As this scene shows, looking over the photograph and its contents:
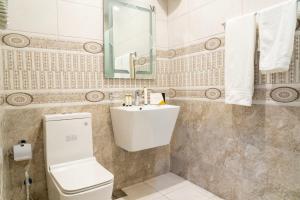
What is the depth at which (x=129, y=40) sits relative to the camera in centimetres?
201

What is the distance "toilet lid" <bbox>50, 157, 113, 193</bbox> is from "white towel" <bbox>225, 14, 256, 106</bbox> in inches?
44.0

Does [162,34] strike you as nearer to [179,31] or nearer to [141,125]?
[179,31]

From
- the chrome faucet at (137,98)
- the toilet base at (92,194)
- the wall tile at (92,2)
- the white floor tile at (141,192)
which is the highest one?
the wall tile at (92,2)

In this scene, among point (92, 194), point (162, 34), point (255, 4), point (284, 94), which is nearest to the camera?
point (92, 194)

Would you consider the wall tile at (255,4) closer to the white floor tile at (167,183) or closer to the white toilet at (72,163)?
the white toilet at (72,163)

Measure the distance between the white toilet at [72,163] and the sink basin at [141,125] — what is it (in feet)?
0.94

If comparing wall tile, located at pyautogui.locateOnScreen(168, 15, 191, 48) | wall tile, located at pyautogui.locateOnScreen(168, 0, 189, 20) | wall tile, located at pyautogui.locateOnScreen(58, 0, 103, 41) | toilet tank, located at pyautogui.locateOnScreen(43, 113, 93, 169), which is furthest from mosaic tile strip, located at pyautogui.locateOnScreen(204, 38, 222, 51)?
toilet tank, located at pyautogui.locateOnScreen(43, 113, 93, 169)

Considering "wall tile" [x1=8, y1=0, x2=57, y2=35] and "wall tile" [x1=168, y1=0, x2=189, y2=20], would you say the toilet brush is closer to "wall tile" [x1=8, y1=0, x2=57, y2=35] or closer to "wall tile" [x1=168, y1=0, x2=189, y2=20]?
"wall tile" [x1=8, y1=0, x2=57, y2=35]

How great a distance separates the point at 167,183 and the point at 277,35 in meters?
1.71

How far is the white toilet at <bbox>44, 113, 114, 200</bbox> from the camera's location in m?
1.21

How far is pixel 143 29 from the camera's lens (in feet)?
6.94

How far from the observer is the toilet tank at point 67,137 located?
149cm

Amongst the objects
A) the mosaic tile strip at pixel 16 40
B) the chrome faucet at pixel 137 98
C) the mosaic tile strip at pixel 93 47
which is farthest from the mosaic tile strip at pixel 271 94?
the mosaic tile strip at pixel 16 40

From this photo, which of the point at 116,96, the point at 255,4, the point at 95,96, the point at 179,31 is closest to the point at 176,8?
the point at 179,31
